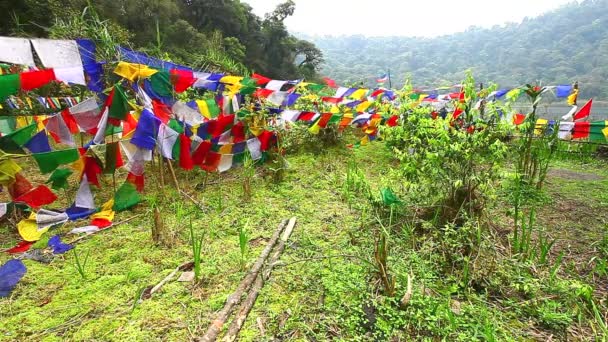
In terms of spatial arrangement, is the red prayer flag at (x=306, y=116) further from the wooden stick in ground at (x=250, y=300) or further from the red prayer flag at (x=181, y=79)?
the wooden stick in ground at (x=250, y=300)

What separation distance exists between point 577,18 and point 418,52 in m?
28.8

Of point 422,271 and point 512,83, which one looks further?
point 512,83

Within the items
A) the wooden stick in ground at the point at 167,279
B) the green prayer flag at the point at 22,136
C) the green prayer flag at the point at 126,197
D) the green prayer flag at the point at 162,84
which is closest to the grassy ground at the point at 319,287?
the wooden stick in ground at the point at 167,279

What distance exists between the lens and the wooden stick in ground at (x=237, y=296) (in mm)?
1860

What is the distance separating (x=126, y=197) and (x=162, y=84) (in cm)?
142

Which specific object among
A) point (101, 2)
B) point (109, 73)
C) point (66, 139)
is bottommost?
point (66, 139)

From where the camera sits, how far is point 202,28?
29203mm

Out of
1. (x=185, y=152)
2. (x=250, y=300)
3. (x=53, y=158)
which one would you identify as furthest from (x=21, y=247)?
(x=250, y=300)

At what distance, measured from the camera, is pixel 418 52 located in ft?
255

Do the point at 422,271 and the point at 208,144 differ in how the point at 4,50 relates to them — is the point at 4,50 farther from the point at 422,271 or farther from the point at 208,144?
the point at 422,271

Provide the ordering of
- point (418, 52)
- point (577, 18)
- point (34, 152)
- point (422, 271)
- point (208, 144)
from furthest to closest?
point (418, 52)
point (577, 18)
point (208, 144)
point (34, 152)
point (422, 271)

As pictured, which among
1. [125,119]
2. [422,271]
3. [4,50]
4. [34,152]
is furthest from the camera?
[125,119]

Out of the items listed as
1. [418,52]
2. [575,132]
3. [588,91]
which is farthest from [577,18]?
[575,132]

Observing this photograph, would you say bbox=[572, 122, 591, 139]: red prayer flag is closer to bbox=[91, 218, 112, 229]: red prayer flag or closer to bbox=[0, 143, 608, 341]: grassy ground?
bbox=[0, 143, 608, 341]: grassy ground
